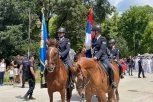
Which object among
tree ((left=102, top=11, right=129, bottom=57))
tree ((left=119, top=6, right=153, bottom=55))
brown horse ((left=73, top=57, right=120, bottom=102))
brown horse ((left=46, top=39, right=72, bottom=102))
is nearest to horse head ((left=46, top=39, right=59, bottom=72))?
brown horse ((left=46, top=39, right=72, bottom=102))

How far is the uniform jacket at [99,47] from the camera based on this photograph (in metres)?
11.8

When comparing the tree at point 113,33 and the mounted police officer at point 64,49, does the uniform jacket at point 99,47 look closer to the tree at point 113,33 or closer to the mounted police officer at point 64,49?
the mounted police officer at point 64,49

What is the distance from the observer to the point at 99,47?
12109 millimetres

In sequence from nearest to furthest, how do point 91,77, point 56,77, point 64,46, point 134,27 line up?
point 91,77
point 56,77
point 64,46
point 134,27

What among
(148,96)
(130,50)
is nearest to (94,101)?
(148,96)

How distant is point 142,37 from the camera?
10150cm

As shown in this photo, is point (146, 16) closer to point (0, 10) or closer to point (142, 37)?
point (142, 37)

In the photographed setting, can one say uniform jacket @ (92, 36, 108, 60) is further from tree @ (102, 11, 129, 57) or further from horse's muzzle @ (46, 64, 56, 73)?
tree @ (102, 11, 129, 57)

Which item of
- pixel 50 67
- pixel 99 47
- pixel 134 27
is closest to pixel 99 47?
pixel 99 47

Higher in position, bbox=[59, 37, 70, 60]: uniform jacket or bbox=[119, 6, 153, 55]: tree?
bbox=[119, 6, 153, 55]: tree

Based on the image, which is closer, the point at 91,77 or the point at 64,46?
the point at 91,77

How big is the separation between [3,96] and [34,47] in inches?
931

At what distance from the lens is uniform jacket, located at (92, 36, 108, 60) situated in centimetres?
1182

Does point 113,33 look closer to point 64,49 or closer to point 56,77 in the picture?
point 64,49
